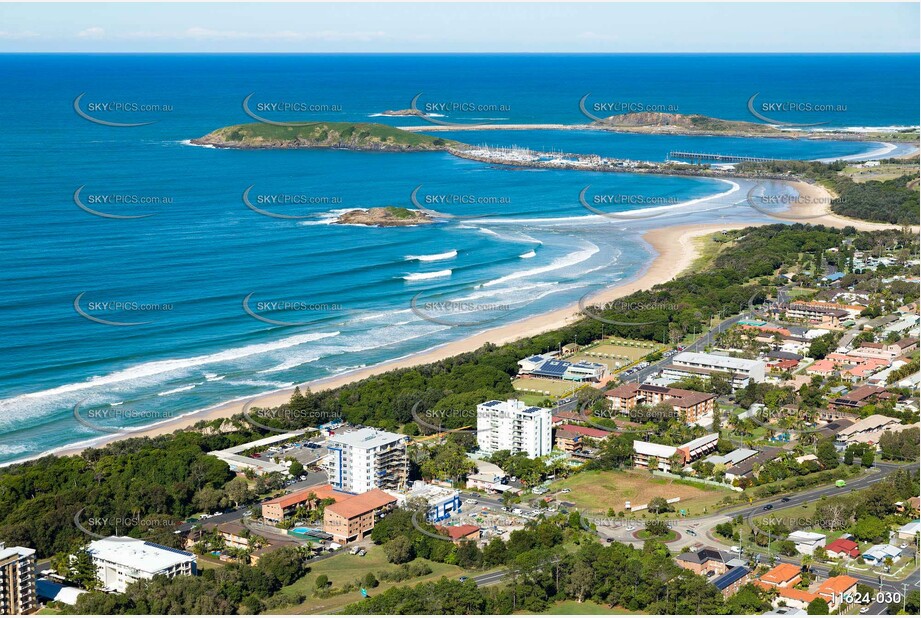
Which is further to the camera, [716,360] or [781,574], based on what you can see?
[716,360]

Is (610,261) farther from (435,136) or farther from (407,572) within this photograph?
(435,136)

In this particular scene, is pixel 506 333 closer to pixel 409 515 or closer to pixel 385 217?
pixel 409 515

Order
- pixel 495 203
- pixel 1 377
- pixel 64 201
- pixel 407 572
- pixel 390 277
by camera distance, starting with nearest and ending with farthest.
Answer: pixel 407 572
pixel 1 377
pixel 390 277
pixel 64 201
pixel 495 203

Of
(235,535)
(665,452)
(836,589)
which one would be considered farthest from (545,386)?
A: (836,589)

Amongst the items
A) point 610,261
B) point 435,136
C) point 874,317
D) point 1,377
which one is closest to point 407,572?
point 1,377

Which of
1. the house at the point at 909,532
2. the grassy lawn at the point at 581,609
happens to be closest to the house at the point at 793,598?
the grassy lawn at the point at 581,609

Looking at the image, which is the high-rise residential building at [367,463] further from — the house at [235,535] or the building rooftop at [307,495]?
the house at [235,535]
